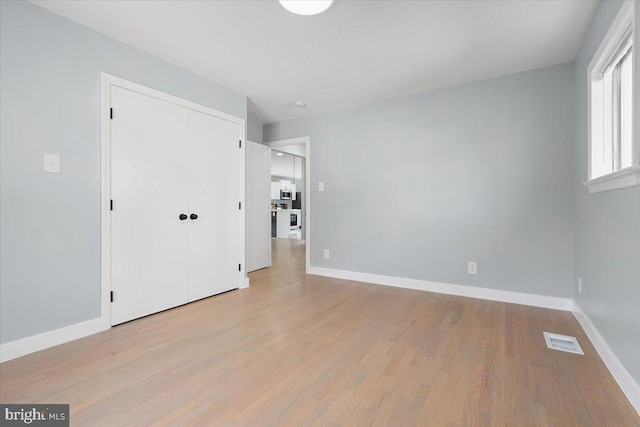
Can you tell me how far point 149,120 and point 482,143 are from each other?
3.38m

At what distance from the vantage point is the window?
161 cm

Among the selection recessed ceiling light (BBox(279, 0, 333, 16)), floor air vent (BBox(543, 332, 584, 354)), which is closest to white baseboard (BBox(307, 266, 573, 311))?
floor air vent (BBox(543, 332, 584, 354))

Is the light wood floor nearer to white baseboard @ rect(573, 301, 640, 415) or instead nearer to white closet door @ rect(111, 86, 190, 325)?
white baseboard @ rect(573, 301, 640, 415)

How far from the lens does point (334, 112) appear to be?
418 centimetres

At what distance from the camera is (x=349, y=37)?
92.4 inches

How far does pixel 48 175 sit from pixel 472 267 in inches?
154

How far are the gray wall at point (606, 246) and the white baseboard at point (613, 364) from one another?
44 mm

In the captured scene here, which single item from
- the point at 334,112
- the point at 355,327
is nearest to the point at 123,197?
the point at 355,327

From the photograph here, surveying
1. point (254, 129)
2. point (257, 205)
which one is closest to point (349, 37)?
point (254, 129)

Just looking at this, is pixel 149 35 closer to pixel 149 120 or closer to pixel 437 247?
pixel 149 120

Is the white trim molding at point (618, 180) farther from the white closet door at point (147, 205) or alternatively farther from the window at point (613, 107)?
the white closet door at point (147, 205)

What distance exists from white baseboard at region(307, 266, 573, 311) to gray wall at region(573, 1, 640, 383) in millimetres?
235

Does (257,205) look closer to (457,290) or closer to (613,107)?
(457,290)

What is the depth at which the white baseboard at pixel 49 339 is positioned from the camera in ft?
6.14
